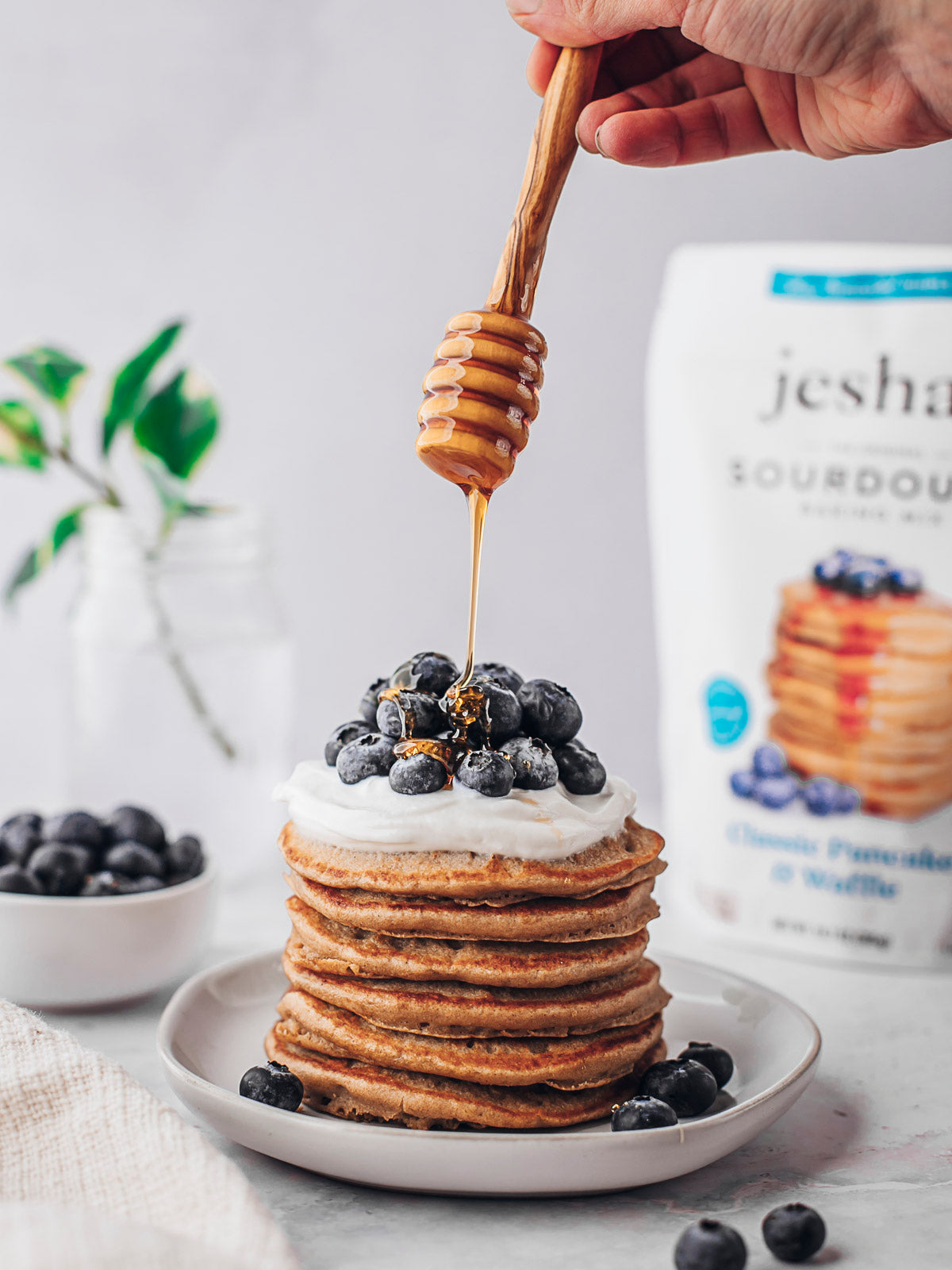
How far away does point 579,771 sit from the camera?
1204 mm

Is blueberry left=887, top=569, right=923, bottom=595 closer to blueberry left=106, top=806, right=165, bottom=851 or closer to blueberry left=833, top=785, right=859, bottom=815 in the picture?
blueberry left=833, top=785, right=859, bottom=815

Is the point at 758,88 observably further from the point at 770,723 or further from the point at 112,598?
the point at 112,598

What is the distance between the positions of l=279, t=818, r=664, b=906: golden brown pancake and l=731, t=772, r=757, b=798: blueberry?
71cm

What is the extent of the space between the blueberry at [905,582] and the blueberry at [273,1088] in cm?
105

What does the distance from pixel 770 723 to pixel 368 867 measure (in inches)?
34.8

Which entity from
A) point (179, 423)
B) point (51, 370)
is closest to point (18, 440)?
point (51, 370)

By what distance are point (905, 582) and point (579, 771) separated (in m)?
0.74

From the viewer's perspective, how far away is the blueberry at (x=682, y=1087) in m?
1.15

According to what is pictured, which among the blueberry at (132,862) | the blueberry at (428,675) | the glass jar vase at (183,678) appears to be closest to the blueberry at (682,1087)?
the blueberry at (428,675)

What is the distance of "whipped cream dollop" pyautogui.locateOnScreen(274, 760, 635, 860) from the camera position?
43.5 inches

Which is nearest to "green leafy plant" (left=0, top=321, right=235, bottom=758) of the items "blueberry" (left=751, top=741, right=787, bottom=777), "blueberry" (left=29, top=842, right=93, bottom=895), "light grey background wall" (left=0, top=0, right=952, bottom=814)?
"light grey background wall" (left=0, top=0, right=952, bottom=814)

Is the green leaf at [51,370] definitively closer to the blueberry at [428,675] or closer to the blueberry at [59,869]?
the blueberry at [59,869]

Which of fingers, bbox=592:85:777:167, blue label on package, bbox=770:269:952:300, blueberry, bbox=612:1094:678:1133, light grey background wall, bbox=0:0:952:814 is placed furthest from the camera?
light grey background wall, bbox=0:0:952:814

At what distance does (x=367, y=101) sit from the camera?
235 cm
